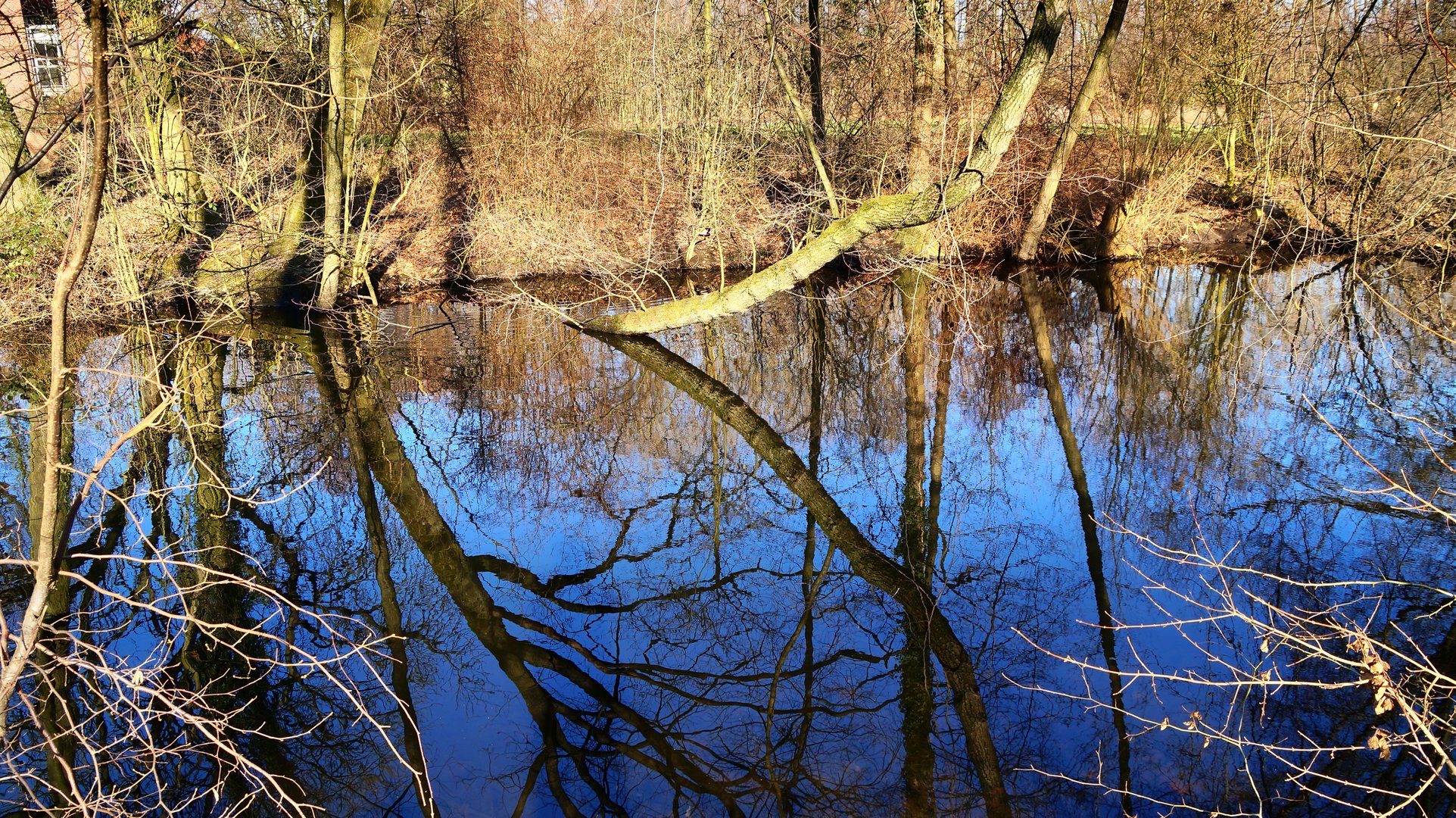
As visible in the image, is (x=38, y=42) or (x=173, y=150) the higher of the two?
(x=38, y=42)

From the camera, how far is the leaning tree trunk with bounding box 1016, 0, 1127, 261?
15.7 m

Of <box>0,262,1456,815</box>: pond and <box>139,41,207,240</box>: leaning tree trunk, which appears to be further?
<box>139,41,207,240</box>: leaning tree trunk

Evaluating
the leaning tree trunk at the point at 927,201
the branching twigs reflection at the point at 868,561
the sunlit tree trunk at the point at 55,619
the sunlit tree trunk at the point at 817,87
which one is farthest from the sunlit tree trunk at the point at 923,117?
the sunlit tree trunk at the point at 55,619

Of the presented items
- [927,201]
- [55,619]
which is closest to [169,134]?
[55,619]

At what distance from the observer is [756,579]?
6562 mm

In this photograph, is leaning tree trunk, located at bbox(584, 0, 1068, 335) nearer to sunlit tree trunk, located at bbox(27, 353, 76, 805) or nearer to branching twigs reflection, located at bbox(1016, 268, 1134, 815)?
branching twigs reflection, located at bbox(1016, 268, 1134, 815)

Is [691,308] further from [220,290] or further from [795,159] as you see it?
[220,290]

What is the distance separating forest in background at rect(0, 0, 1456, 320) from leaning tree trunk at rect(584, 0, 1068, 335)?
1076mm

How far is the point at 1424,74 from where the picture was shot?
33.6ft

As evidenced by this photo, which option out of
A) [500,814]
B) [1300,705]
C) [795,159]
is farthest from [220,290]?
[1300,705]

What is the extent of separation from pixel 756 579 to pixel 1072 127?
1260cm

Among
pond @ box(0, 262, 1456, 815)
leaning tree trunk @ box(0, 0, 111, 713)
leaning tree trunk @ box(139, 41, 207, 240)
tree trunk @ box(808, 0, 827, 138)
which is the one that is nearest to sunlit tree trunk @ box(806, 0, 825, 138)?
tree trunk @ box(808, 0, 827, 138)

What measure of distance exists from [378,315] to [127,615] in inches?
346

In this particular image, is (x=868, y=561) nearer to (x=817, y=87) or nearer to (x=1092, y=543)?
(x=1092, y=543)
